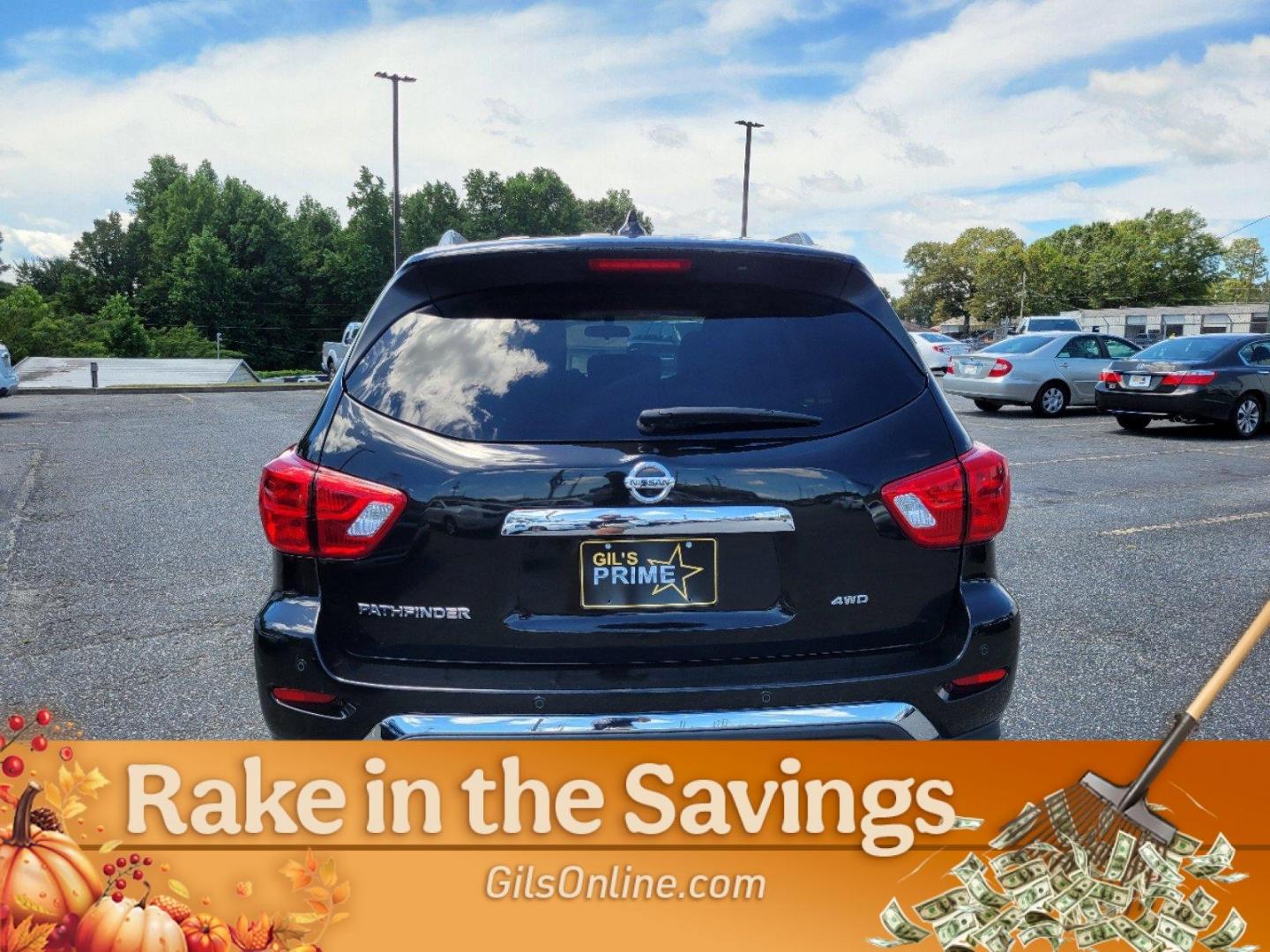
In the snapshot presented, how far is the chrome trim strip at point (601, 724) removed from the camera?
2.25 meters

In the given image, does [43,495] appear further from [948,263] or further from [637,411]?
[948,263]

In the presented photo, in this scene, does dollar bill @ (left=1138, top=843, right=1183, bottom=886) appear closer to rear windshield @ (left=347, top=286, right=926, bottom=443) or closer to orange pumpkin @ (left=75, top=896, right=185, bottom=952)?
rear windshield @ (left=347, top=286, right=926, bottom=443)

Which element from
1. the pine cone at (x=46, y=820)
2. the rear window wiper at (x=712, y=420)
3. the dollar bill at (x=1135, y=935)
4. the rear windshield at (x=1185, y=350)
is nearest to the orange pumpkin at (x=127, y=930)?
the pine cone at (x=46, y=820)

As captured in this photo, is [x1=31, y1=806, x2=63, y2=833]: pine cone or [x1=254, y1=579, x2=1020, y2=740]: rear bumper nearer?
[x1=254, y1=579, x2=1020, y2=740]: rear bumper

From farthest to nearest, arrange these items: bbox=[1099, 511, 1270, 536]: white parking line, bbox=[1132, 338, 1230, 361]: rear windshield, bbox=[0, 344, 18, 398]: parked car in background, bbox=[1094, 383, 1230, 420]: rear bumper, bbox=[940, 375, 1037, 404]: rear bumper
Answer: bbox=[940, 375, 1037, 404]: rear bumper
bbox=[0, 344, 18, 398]: parked car in background
bbox=[1132, 338, 1230, 361]: rear windshield
bbox=[1094, 383, 1230, 420]: rear bumper
bbox=[1099, 511, 1270, 536]: white parking line

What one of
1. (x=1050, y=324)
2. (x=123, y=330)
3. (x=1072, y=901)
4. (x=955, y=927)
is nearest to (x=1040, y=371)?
(x=1072, y=901)

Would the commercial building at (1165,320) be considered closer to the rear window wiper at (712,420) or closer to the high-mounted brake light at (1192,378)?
the high-mounted brake light at (1192,378)

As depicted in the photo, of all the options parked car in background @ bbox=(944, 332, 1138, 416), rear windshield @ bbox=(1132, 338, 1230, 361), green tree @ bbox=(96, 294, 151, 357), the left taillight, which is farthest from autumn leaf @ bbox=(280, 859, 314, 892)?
green tree @ bbox=(96, 294, 151, 357)

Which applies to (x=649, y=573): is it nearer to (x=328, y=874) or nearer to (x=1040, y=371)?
(x=328, y=874)

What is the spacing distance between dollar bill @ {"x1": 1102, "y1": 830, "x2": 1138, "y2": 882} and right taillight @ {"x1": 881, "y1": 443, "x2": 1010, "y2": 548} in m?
0.75

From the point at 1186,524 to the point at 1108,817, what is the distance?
6611 mm

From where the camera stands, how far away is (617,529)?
223 cm

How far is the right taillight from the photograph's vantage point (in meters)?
2.35

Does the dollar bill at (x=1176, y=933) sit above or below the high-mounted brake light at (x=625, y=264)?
below
